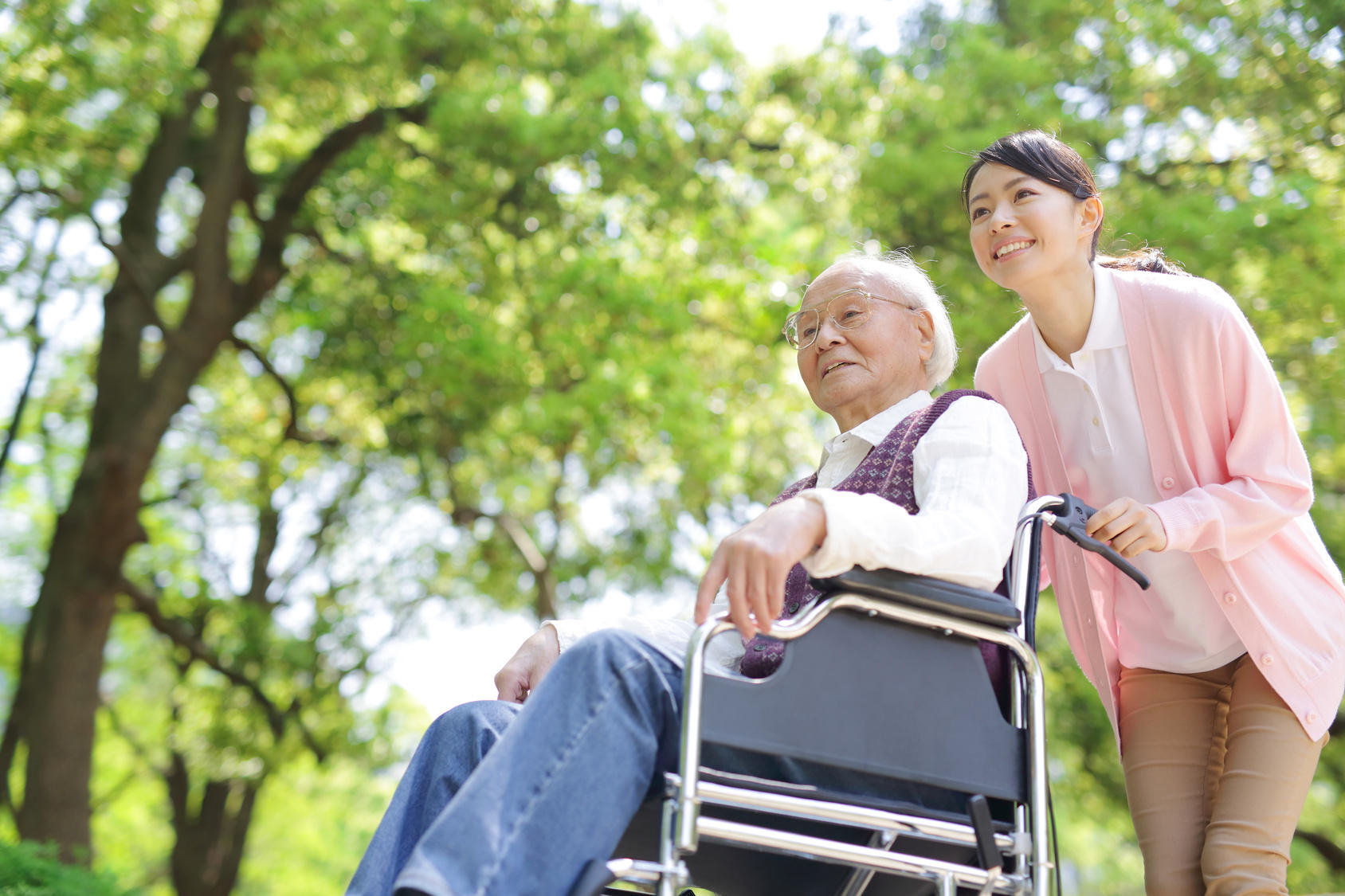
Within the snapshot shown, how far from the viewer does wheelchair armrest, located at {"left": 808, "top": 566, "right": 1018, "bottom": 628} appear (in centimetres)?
141

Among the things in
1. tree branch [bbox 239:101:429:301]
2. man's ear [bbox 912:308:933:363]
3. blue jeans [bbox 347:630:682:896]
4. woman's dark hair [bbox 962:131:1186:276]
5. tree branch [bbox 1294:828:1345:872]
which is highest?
tree branch [bbox 239:101:429:301]

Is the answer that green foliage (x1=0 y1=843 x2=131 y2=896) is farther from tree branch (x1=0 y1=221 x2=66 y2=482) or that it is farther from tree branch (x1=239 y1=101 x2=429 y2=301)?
tree branch (x1=0 y1=221 x2=66 y2=482)

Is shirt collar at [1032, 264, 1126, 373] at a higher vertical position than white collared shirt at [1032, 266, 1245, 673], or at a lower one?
higher

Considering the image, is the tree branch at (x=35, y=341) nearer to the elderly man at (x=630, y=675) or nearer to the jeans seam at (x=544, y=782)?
the elderly man at (x=630, y=675)

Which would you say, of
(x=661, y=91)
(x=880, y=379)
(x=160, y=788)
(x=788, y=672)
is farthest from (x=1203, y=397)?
(x=160, y=788)

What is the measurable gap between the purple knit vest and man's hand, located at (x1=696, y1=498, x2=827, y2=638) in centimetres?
33

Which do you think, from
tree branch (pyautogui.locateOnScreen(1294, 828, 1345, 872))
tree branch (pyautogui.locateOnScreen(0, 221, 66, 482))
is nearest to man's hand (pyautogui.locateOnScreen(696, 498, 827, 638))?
tree branch (pyautogui.locateOnScreen(1294, 828, 1345, 872))

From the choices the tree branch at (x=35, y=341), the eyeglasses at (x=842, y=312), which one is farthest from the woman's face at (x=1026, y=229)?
the tree branch at (x=35, y=341)

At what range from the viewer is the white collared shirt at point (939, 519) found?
4.64ft

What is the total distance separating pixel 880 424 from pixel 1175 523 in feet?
1.72

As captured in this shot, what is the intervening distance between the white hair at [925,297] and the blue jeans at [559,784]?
40.6 inches

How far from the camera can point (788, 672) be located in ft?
4.59

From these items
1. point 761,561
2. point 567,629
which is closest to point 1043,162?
point 761,561

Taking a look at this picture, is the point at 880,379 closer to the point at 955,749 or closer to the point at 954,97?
the point at 955,749
